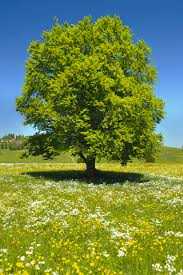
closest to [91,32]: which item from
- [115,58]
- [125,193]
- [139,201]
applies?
[115,58]

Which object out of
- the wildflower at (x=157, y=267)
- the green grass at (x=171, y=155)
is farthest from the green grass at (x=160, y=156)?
the wildflower at (x=157, y=267)

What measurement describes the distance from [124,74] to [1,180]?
14.6 m

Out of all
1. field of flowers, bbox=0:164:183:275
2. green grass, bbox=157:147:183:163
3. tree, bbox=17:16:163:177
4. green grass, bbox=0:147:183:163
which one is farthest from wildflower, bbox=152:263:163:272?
green grass, bbox=157:147:183:163

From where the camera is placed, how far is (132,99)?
42.0 meters

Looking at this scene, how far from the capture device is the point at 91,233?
17.9 metres

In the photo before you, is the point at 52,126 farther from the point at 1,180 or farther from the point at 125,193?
the point at 125,193

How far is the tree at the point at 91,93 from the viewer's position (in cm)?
4181

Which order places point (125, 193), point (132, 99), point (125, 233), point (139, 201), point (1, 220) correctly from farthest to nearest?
point (132, 99)
point (125, 193)
point (139, 201)
point (1, 220)
point (125, 233)

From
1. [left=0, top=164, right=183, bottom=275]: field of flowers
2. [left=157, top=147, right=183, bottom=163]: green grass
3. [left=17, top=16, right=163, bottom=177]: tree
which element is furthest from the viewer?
[left=157, top=147, right=183, bottom=163]: green grass

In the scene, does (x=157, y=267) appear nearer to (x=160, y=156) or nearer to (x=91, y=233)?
(x=91, y=233)

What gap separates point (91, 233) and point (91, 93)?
25.8 metres

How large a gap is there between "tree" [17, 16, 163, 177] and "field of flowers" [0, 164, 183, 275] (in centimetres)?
1135

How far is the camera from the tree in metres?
41.8

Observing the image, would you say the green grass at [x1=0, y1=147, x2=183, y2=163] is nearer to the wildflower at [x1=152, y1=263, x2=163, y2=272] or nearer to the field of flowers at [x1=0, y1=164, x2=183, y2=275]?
the field of flowers at [x1=0, y1=164, x2=183, y2=275]
